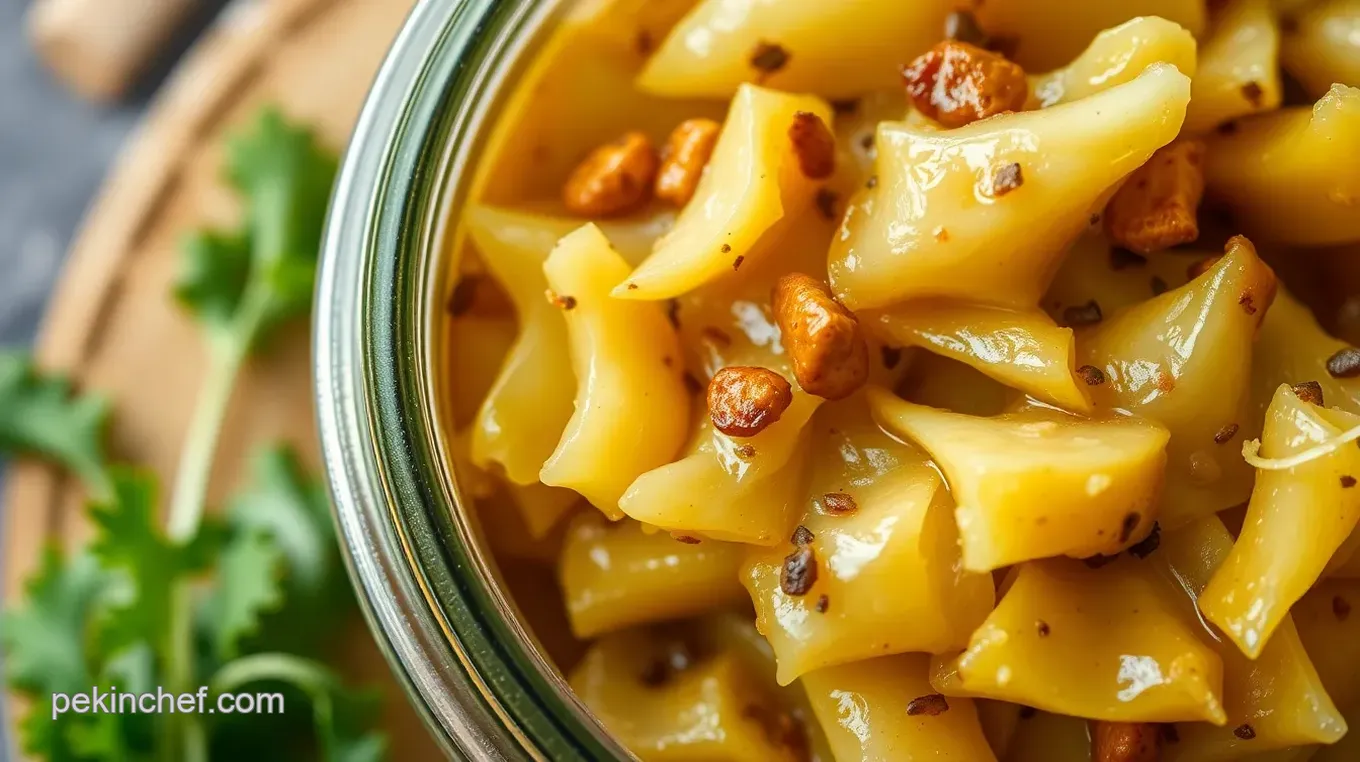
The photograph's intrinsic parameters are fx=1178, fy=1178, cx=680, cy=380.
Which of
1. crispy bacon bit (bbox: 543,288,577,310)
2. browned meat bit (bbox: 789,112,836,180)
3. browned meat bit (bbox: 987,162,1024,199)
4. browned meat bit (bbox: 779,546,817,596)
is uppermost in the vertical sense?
browned meat bit (bbox: 789,112,836,180)

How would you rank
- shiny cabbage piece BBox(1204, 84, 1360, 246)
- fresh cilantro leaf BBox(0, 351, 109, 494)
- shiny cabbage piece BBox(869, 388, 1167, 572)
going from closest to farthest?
shiny cabbage piece BBox(869, 388, 1167, 572) < shiny cabbage piece BBox(1204, 84, 1360, 246) < fresh cilantro leaf BBox(0, 351, 109, 494)

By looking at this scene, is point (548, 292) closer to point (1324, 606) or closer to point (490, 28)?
point (490, 28)

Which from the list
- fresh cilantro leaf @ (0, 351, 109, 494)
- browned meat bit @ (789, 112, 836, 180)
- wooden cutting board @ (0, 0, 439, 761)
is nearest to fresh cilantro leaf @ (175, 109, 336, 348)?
wooden cutting board @ (0, 0, 439, 761)

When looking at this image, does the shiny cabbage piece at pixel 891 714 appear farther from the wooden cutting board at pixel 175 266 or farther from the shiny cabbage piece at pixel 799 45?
the wooden cutting board at pixel 175 266

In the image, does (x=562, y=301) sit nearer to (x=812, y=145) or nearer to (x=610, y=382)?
(x=610, y=382)

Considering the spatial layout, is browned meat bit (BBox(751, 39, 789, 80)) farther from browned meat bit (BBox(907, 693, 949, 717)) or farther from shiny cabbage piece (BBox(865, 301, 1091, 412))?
browned meat bit (BBox(907, 693, 949, 717))

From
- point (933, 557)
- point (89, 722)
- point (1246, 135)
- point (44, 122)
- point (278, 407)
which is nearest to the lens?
point (933, 557)

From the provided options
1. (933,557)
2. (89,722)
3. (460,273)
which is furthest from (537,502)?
(89,722)
